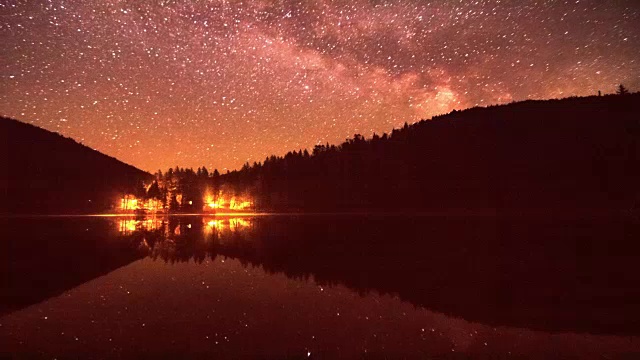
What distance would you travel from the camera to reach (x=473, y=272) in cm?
1648

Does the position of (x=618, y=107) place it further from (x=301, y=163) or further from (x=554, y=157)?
(x=301, y=163)

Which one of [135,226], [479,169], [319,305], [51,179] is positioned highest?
[51,179]

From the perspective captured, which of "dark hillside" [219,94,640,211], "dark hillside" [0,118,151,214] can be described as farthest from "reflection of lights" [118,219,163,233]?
"dark hillside" [0,118,151,214]

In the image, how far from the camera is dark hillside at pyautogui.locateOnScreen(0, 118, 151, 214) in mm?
119363

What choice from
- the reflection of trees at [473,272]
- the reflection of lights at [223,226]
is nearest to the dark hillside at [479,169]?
the reflection of lights at [223,226]

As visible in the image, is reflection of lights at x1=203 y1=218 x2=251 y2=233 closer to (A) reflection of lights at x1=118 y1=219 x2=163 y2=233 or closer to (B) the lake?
(A) reflection of lights at x1=118 y1=219 x2=163 y2=233

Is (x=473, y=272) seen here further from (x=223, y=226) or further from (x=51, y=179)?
(x=51, y=179)

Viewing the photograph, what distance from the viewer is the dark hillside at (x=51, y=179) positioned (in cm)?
11936

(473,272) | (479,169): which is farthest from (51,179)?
(473,272)

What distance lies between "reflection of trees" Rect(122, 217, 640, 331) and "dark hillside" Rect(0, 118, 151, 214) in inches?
3970

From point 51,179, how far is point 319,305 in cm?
16840

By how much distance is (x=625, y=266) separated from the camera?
17.3m

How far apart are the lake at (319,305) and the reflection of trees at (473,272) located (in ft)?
0.25

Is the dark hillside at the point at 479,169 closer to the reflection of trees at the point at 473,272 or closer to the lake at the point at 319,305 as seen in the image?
the reflection of trees at the point at 473,272
